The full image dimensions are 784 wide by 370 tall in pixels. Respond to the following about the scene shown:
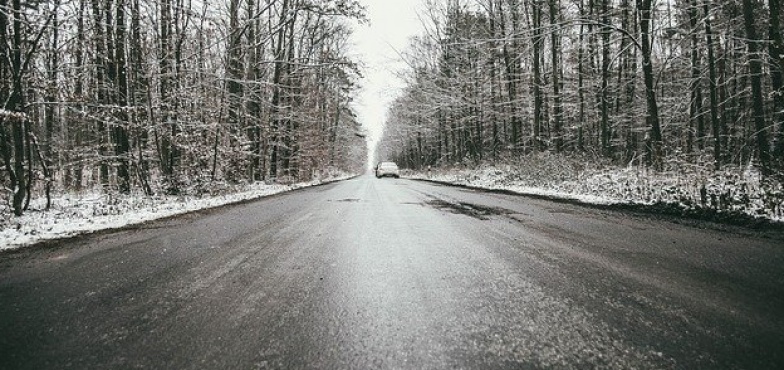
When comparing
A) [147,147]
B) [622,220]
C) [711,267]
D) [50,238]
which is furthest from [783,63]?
[147,147]

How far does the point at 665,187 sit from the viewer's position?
766cm

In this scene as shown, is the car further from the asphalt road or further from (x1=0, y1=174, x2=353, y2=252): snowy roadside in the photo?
the asphalt road

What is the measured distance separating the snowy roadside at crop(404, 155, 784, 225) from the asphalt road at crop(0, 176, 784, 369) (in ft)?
5.21

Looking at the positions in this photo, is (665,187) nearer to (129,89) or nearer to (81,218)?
(81,218)

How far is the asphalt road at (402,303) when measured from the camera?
152 cm

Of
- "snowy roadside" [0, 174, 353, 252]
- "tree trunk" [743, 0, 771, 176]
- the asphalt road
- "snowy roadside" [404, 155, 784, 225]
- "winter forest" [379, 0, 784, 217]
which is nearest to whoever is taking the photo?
the asphalt road

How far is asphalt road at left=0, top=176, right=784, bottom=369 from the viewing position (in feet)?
4.98

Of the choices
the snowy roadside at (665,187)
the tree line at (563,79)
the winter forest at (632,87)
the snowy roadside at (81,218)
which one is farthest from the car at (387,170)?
the snowy roadside at (81,218)

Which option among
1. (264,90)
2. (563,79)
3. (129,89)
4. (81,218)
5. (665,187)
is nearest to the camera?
(81,218)

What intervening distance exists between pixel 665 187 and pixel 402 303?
8190 millimetres

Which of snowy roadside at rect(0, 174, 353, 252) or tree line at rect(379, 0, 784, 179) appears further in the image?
tree line at rect(379, 0, 784, 179)

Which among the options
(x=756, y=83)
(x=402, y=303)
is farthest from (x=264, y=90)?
(x=756, y=83)

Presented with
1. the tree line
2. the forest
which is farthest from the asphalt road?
the tree line

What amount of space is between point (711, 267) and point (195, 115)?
1292 cm
